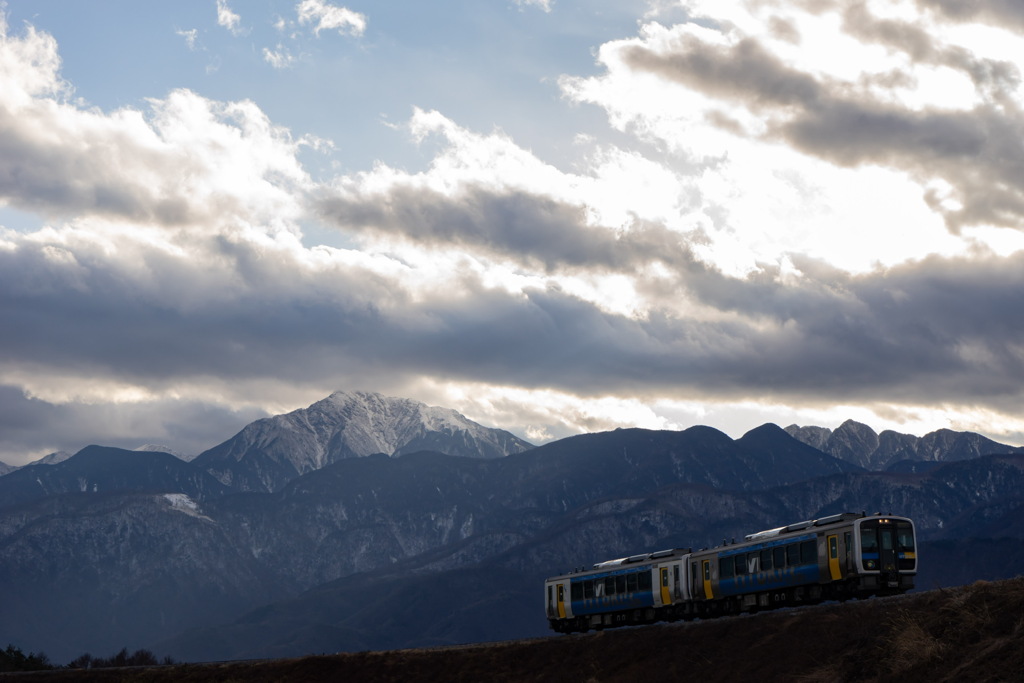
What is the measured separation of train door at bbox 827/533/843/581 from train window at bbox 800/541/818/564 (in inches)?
41.5

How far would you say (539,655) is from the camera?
73.6 metres

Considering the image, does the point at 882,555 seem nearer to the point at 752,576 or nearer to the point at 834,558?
the point at 834,558

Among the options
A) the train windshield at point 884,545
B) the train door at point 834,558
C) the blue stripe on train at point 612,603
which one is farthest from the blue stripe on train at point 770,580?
the blue stripe on train at point 612,603

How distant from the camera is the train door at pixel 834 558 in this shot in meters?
64.9

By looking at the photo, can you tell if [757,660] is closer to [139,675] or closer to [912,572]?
[912,572]

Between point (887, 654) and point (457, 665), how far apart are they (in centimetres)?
3595

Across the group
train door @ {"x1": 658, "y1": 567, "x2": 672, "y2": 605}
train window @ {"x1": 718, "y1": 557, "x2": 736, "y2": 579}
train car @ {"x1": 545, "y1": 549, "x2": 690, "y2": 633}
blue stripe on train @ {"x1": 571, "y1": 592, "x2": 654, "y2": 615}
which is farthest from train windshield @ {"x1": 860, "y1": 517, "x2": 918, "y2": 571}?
blue stripe on train @ {"x1": 571, "y1": 592, "x2": 654, "y2": 615}

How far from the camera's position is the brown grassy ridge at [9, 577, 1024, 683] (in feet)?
145

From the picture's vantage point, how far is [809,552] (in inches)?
2643

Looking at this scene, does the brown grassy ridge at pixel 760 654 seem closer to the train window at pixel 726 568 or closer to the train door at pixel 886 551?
the train door at pixel 886 551

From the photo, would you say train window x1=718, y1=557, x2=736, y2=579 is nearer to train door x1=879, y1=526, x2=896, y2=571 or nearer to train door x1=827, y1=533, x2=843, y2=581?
train door x1=827, y1=533, x2=843, y2=581

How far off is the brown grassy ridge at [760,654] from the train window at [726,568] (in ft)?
21.5

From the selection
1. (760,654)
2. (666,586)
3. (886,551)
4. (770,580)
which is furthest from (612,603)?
(760,654)

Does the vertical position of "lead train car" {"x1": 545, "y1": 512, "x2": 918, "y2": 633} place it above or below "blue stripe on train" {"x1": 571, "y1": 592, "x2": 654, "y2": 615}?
above
